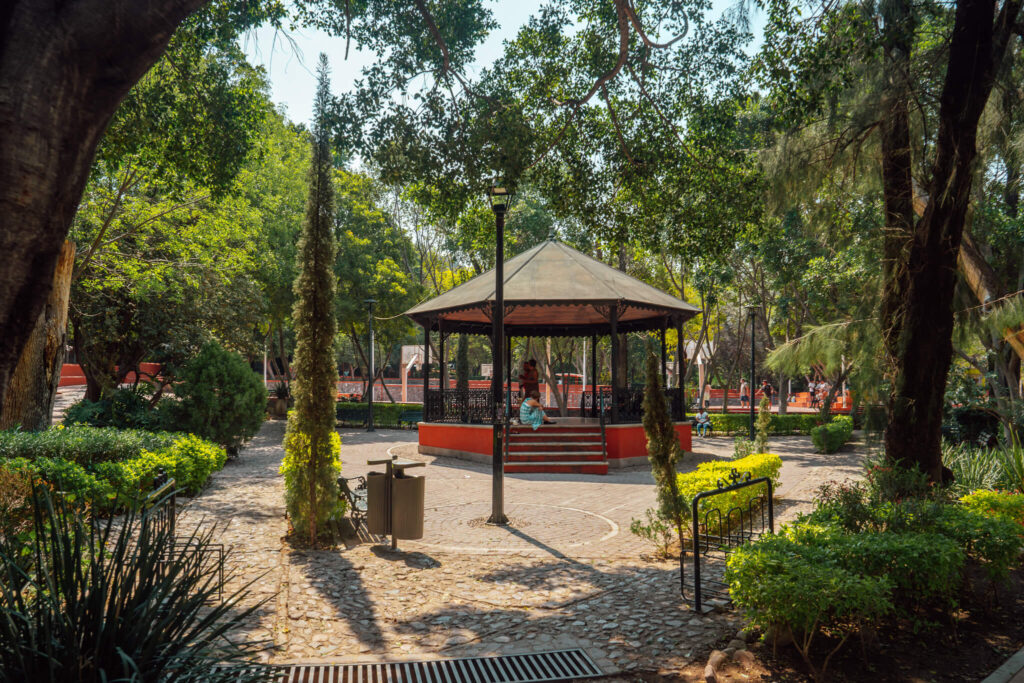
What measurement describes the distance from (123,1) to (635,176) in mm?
7895

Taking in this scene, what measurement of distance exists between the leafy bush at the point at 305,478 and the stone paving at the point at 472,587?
0.43 meters

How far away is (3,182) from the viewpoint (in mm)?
3043

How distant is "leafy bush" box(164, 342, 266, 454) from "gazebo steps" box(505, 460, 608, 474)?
21.2 ft

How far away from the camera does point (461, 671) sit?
467cm

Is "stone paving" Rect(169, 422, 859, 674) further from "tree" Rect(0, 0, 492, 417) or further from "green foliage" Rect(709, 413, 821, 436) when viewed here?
"green foliage" Rect(709, 413, 821, 436)

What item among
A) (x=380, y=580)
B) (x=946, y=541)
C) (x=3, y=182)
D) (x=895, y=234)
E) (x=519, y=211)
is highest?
(x=519, y=211)

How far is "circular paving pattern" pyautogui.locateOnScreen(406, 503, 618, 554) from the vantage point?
863 cm

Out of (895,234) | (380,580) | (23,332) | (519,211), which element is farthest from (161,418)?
(519,211)

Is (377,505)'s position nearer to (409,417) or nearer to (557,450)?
(557,450)

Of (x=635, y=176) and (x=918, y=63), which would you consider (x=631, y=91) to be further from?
(x=918, y=63)

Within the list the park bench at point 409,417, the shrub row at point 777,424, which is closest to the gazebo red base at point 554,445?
the park bench at point 409,417

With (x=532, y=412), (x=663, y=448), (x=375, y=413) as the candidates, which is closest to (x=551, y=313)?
(x=532, y=412)

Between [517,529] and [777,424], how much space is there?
75.1ft

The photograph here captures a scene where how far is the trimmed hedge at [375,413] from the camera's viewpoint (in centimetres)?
3047
